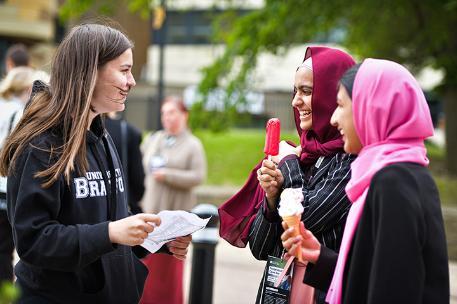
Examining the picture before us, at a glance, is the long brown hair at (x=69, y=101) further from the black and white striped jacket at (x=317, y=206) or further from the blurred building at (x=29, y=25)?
the blurred building at (x=29, y=25)

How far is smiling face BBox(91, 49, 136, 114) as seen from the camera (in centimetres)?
301

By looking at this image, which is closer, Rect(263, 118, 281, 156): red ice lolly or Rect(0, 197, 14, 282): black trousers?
Rect(263, 118, 281, 156): red ice lolly

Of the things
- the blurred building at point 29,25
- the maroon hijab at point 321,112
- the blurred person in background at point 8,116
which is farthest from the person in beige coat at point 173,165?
the blurred building at point 29,25

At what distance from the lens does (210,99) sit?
497 inches

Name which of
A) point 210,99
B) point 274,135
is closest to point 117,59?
point 274,135

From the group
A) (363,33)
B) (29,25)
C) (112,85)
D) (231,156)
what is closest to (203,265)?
(112,85)

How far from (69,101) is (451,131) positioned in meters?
13.5

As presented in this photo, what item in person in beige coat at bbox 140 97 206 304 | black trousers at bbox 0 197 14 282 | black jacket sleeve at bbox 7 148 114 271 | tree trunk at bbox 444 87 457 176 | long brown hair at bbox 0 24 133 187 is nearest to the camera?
black jacket sleeve at bbox 7 148 114 271

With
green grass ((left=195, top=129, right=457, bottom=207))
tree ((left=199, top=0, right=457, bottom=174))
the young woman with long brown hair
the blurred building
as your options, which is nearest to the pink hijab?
the young woman with long brown hair

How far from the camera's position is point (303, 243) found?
2.69 metres

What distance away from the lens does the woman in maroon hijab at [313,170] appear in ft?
9.71

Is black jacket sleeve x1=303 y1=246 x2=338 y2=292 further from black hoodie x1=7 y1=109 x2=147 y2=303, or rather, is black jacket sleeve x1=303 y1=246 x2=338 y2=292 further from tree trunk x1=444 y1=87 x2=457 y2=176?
tree trunk x1=444 y1=87 x2=457 y2=176

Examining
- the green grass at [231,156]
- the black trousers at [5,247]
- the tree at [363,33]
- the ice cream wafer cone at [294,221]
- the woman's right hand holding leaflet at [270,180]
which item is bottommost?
the green grass at [231,156]

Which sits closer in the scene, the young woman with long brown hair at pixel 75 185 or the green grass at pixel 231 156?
the young woman with long brown hair at pixel 75 185
